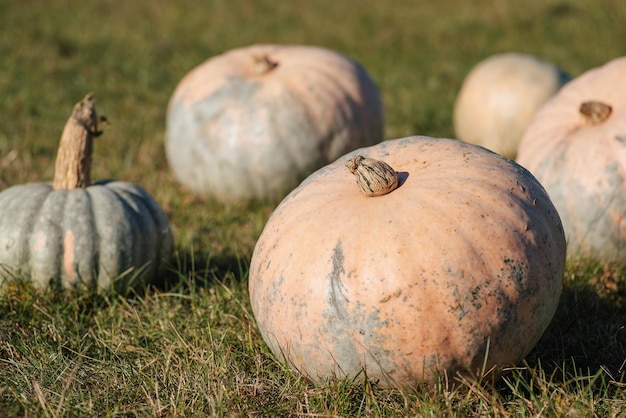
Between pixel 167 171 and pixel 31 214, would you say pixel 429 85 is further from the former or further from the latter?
pixel 31 214

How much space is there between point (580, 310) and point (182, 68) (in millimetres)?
6299

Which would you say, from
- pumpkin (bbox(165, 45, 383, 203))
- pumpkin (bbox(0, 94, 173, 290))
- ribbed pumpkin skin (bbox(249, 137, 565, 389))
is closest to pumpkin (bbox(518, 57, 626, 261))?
ribbed pumpkin skin (bbox(249, 137, 565, 389))

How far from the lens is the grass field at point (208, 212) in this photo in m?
2.68

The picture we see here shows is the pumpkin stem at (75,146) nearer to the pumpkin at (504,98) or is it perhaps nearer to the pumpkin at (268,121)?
the pumpkin at (268,121)

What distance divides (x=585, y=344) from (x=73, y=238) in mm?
2293

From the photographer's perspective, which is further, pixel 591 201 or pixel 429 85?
pixel 429 85

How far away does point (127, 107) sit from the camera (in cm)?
727

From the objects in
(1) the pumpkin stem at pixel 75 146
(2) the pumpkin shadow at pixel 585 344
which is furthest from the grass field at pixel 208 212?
(1) the pumpkin stem at pixel 75 146

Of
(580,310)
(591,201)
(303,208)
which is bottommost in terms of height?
(580,310)

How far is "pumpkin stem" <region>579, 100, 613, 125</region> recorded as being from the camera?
151 inches

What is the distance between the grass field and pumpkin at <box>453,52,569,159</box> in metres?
0.60

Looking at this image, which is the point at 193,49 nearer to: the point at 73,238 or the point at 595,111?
the point at 73,238

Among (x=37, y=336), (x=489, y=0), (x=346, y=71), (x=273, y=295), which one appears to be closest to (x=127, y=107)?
(x=346, y=71)

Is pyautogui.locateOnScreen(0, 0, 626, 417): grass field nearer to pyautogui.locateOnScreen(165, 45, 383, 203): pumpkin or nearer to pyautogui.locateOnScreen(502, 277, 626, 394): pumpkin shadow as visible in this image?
pyautogui.locateOnScreen(502, 277, 626, 394): pumpkin shadow
